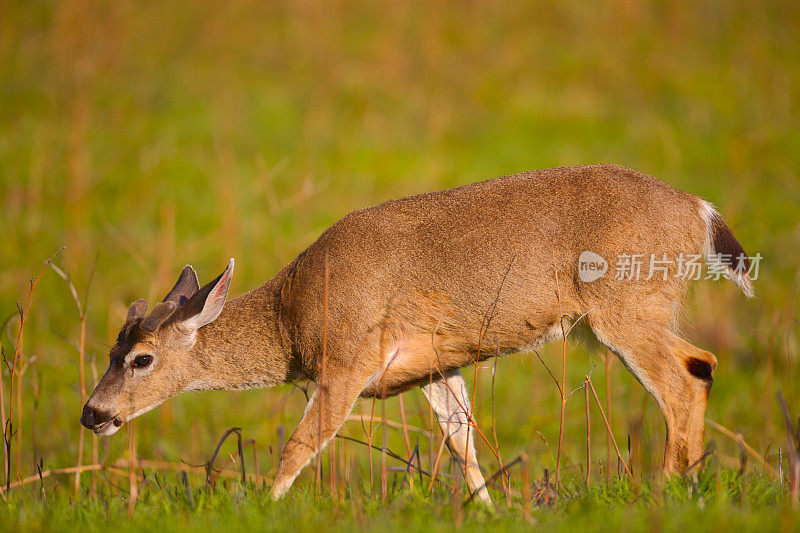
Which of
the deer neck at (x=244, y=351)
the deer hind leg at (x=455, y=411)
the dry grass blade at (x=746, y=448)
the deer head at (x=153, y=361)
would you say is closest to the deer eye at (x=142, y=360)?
the deer head at (x=153, y=361)

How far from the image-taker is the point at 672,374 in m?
4.99

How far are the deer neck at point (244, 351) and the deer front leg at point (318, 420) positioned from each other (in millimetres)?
502

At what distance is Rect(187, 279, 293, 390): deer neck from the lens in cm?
546

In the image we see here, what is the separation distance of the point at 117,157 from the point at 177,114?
212 cm

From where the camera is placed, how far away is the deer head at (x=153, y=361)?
5.34 metres

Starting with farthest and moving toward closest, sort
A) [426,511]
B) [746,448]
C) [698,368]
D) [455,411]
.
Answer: [455,411]
[698,368]
[746,448]
[426,511]

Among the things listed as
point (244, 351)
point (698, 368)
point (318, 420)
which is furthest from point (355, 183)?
point (698, 368)

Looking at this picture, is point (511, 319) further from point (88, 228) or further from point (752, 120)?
point (752, 120)

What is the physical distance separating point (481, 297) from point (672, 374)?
3.84 feet

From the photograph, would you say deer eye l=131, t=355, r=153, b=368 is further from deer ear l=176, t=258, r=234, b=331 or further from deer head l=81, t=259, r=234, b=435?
deer ear l=176, t=258, r=234, b=331

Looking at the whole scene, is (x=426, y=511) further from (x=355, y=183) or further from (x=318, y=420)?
(x=355, y=183)

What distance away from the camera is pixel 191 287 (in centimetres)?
587

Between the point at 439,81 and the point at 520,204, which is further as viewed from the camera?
the point at 439,81

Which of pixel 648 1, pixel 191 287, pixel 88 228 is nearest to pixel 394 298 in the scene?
pixel 191 287
